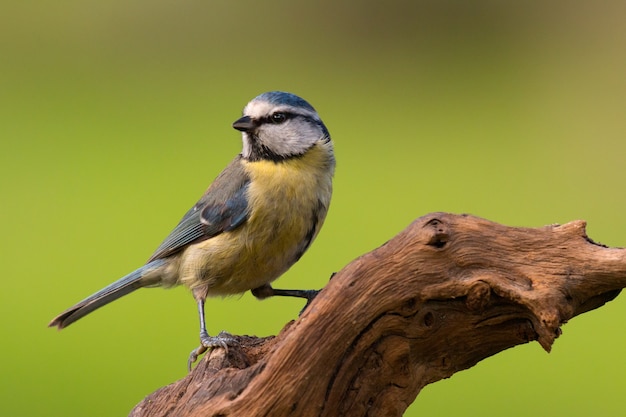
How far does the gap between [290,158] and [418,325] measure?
34.2 inches

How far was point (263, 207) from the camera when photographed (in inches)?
120

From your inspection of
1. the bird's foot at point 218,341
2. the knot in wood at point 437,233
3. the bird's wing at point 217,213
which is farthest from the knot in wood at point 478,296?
the bird's wing at point 217,213

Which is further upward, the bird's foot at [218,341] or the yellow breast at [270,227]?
the yellow breast at [270,227]

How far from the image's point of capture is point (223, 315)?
5887 millimetres

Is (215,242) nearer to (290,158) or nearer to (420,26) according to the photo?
(290,158)

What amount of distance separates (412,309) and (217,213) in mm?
938

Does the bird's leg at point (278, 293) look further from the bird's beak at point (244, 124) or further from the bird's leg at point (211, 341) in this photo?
the bird's beak at point (244, 124)

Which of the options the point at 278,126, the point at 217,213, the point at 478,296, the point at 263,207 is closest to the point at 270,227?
the point at 263,207

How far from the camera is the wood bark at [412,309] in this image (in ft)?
7.87

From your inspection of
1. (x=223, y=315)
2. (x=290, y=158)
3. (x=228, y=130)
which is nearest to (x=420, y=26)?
(x=228, y=130)

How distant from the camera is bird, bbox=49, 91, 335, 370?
121 inches

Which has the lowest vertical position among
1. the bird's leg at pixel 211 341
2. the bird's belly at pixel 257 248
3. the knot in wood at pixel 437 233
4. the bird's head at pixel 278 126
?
the bird's leg at pixel 211 341

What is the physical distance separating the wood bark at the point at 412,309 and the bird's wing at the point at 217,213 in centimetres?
68

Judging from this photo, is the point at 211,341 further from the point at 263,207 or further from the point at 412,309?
the point at 412,309
